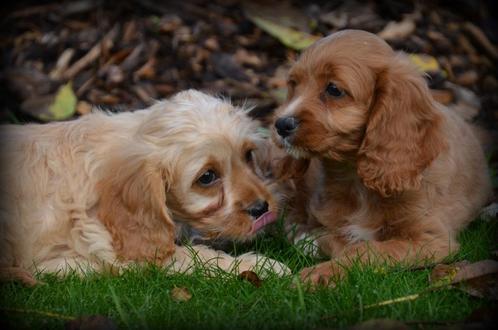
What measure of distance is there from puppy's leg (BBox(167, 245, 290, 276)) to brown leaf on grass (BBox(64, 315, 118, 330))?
2.88 ft

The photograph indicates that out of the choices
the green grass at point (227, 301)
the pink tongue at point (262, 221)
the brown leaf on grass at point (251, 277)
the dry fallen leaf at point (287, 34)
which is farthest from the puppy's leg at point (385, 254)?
the dry fallen leaf at point (287, 34)

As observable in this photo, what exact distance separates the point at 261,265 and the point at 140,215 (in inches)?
29.7

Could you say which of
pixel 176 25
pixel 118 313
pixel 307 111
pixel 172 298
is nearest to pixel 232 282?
pixel 172 298

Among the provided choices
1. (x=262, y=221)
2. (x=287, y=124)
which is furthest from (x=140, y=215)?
(x=287, y=124)

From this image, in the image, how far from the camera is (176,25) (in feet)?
24.7

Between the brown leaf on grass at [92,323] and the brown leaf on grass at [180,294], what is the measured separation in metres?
0.53

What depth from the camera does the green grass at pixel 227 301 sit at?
3705mm

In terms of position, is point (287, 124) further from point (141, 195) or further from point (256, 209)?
point (141, 195)

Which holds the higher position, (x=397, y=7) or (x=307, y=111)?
(x=307, y=111)

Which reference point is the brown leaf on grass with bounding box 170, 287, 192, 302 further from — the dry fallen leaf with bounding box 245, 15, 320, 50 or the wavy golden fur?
the dry fallen leaf with bounding box 245, 15, 320, 50

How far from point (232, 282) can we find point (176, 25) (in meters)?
3.86

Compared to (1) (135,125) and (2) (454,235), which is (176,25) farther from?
(2) (454,235)

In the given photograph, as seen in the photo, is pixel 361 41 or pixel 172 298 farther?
pixel 361 41

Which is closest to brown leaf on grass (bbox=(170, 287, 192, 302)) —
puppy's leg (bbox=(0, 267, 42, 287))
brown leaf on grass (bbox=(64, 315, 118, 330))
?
brown leaf on grass (bbox=(64, 315, 118, 330))
